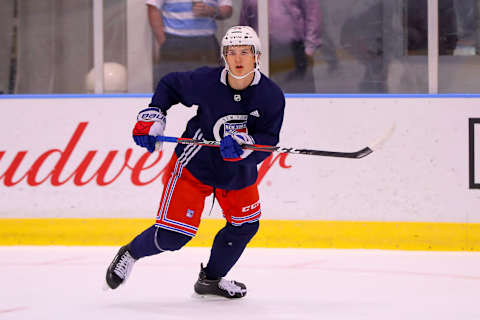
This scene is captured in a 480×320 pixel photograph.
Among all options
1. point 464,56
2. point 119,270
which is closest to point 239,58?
point 119,270

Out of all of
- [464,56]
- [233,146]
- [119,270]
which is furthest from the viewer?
[464,56]

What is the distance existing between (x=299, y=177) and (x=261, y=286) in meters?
1.21

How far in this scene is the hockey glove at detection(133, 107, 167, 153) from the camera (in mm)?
2572

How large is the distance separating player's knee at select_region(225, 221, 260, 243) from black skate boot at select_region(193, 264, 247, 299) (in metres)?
0.17

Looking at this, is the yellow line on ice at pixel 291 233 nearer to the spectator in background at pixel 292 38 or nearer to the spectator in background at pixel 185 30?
the spectator in background at pixel 292 38

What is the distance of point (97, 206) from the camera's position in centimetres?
418

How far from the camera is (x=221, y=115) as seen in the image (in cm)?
265

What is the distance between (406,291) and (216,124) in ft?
3.11

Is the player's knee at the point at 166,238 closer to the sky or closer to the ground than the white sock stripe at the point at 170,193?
closer to the ground

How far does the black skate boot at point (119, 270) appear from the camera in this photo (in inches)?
104

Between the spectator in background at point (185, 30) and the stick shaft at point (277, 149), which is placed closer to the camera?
the stick shaft at point (277, 149)

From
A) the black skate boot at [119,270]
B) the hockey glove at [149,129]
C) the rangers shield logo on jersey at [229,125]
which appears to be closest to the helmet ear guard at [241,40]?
the rangers shield logo on jersey at [229,125]

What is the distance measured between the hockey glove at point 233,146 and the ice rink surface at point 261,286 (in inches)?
19.6

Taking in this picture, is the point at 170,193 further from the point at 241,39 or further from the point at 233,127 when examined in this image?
the point at 241,39
